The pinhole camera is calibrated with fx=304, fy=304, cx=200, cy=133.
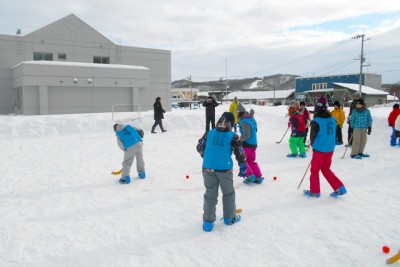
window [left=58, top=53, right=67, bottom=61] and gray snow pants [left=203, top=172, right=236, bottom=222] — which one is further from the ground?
window [left=58, top=53, right=67, bottom=61]

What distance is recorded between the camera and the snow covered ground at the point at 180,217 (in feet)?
11.7

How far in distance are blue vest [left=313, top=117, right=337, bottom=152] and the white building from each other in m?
19.4

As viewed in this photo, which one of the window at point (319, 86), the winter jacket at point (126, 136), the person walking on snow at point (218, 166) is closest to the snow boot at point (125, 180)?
the winter jacket at point (126, 136)

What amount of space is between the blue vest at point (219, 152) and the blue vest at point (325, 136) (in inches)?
78.3

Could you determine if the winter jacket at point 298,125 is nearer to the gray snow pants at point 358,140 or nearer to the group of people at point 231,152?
the group of people at point 231,152

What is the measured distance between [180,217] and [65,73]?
22917 mm

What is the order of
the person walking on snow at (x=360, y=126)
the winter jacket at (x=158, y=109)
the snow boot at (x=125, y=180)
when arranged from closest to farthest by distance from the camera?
1. the snow boot at (x=125, y=180)
2. the person walking on snow at (x=360, y=126)
3. the winter jacket at (x=158, y=109)

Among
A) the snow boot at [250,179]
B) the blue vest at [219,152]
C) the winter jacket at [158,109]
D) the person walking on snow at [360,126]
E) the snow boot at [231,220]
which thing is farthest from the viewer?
the winter jacket at [158,109]

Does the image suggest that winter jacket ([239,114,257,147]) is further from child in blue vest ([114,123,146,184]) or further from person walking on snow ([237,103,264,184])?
child in blue vest ([114,123,146,184])

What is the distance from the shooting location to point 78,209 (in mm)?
5102

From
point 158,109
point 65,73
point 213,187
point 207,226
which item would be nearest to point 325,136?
point 213,187

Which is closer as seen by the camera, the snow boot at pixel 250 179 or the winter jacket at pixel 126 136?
the snow boot at pixel 250 179

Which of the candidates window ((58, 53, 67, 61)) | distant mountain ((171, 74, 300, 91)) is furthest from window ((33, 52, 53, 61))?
distant mountain ((171, 74, 300, 91))

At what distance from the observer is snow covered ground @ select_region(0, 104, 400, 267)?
356 centimetres
